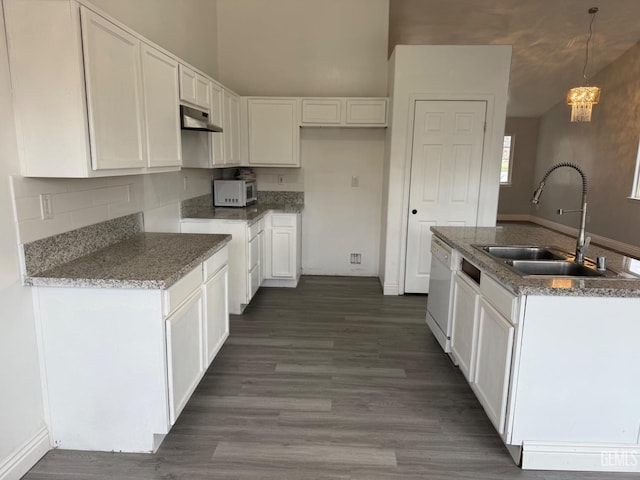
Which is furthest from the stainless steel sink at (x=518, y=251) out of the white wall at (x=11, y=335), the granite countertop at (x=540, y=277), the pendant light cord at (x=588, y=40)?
the pendant light cord at (x=588, y=40)

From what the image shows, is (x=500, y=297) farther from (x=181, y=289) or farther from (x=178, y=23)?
(x=178, y=23)

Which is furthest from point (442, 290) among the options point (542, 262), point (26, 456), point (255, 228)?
point (26, 456)

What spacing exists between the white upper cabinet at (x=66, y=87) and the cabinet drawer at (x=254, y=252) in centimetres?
193

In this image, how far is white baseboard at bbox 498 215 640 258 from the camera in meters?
6.80

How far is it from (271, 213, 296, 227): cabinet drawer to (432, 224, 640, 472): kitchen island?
9.11 feet

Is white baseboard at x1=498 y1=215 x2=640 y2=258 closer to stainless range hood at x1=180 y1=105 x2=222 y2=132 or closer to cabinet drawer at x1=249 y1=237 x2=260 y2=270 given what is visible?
cabinet drawer at x1=249 y1=237 x2=260 y2=270

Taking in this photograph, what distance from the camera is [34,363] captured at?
1977 mm

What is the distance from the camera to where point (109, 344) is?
1.97 meters

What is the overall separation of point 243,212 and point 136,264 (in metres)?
2.07

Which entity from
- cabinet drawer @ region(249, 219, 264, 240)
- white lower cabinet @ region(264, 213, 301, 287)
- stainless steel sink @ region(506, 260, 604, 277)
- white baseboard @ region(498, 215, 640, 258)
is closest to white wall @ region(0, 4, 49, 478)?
cabinet drawer @ region(249, 219, 264, 240)

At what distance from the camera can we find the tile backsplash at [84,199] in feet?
6.26

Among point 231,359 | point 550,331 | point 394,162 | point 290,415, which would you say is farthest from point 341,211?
point 550,331

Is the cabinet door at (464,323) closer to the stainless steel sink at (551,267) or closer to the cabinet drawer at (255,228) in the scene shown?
the stainless steel sink at (551,267)

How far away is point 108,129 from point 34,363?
1170 millimetres
